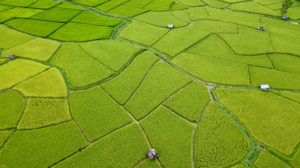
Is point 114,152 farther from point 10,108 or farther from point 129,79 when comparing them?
point 10,108

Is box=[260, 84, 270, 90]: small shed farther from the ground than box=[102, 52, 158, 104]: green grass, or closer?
closer

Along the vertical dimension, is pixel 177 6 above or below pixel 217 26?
A: above

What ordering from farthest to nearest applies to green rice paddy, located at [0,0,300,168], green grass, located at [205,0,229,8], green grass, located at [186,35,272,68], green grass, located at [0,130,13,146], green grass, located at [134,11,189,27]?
green grass, located at [205,0,229,8] < green grass, located at [134,11,189,27] < green grass, located at [186,35,272,68] < green grass, located at [0,130,13,146] < green rice paddy, located at [0,0,300,168]

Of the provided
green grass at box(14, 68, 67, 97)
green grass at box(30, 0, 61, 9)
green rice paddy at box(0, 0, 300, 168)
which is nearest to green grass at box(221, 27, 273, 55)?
green rice paddy at box(0, 0, 300, 168)

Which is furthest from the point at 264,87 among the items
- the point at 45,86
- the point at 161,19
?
the point at 45,86

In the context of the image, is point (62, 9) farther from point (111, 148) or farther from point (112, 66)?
point (111, 148)

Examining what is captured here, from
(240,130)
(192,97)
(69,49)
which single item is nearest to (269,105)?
(240,130)

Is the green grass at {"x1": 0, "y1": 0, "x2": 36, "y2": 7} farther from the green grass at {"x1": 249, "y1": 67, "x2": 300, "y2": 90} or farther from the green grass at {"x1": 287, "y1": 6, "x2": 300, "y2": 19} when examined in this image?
the green grass at {"x1": 287, "y1": 6, "x2": 300, "y2": 19}
